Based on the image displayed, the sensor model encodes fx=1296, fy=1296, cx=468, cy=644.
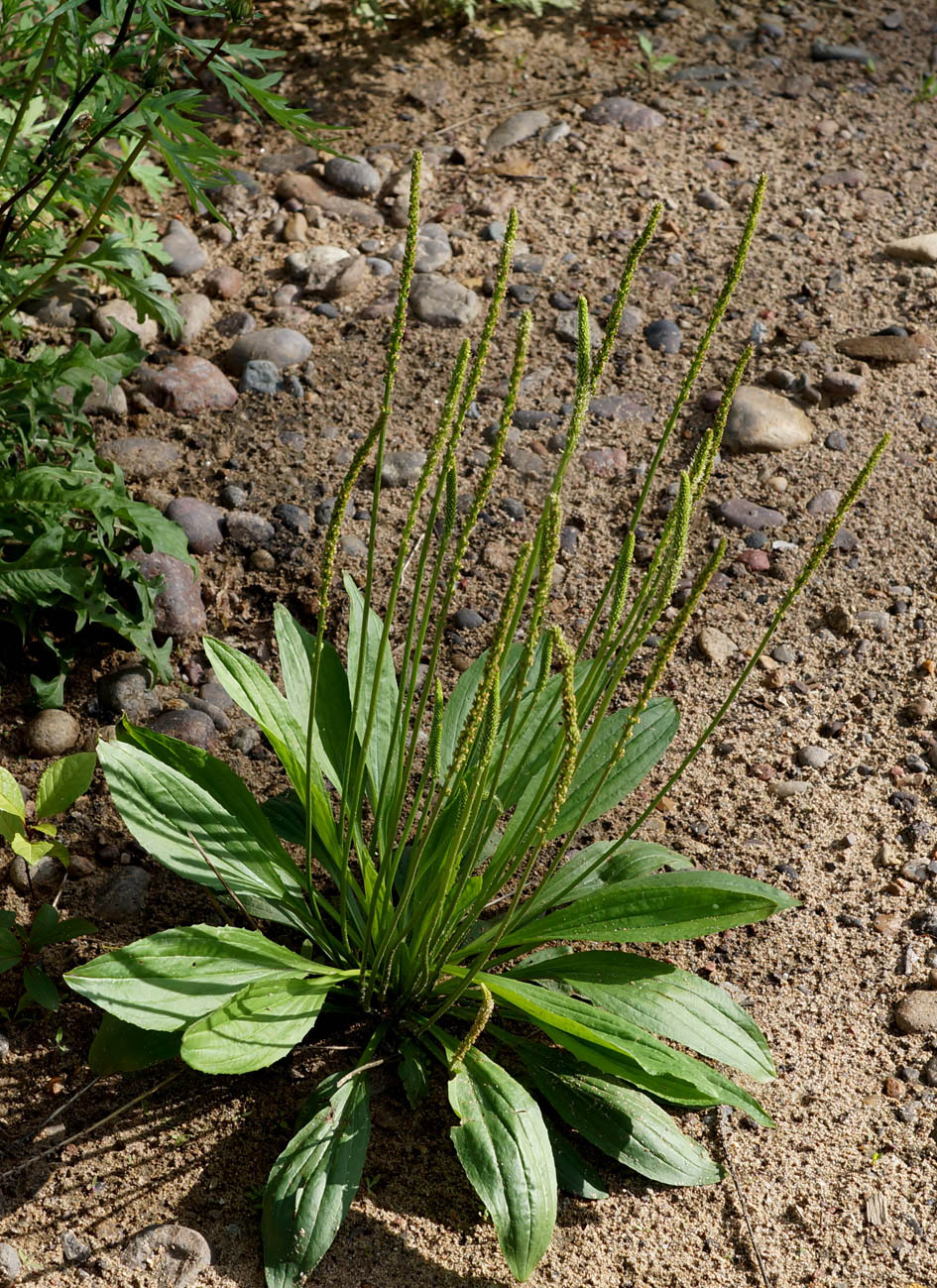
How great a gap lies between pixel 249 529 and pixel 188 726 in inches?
25.9

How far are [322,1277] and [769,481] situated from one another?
91.4 inches

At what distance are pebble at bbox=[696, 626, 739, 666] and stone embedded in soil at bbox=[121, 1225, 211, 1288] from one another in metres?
1.74

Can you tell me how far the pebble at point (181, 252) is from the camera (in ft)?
12.9

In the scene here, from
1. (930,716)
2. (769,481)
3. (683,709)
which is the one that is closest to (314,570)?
(683,709)

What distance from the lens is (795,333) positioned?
3.92m

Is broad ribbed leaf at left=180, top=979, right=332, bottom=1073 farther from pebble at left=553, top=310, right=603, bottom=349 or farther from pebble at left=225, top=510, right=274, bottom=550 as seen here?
pebble at left=553, top=310, right=603, bottom=349

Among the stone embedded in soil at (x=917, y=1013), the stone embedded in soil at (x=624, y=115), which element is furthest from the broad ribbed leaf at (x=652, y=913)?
the stone embedded in soil at (x=624, y=115)

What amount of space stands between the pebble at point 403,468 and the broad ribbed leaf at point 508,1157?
68.6 inches

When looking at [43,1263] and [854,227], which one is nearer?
[43,1263]

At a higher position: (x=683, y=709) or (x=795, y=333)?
(x=795, y=333)

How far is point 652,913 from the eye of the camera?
2301 mm

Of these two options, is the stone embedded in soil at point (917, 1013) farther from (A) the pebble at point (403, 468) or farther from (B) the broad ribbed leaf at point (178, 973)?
(A) the pebble at point (403, 468)

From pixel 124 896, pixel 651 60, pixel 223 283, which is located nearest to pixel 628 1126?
pixel 124 896

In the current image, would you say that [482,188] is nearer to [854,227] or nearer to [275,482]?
[854,227]
